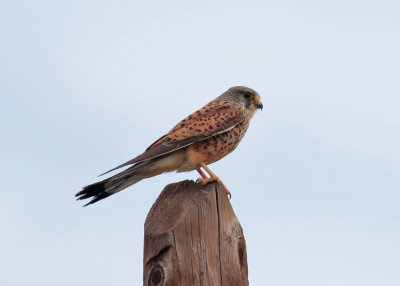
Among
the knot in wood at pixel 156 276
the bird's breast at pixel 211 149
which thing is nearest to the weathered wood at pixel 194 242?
the knot in wood at pixel 156 276

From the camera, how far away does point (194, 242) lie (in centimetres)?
325

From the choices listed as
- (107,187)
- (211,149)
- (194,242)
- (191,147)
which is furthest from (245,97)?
(194,242)

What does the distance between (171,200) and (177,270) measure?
51cm

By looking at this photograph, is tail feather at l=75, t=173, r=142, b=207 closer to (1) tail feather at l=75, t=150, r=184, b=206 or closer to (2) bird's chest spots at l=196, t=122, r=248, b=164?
(1) tail feather at l=75, t=150, r=184, b=206

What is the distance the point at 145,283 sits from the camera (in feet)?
10.9

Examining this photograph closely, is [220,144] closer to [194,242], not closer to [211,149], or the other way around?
[211,149]

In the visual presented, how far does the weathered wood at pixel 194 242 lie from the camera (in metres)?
3.20

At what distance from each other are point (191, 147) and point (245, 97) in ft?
4.66

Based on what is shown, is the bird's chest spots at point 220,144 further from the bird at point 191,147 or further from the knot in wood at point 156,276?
the knot in wood at point 156,276

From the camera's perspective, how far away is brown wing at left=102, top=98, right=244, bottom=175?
17.0ft

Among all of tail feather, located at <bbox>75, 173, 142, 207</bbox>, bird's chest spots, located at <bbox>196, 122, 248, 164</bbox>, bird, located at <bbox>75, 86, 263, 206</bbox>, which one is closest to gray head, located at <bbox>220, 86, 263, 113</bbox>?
bird, located at <bbox>75, 86, 263, 206</bbox>

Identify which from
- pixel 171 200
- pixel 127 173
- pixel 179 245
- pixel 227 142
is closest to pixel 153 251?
pixel 179 245

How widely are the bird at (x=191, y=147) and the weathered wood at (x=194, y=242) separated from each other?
1.08 metres

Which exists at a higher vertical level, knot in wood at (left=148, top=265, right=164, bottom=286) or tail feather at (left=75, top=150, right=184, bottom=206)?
tail feather at (left=75, top=150, right=184, bottom=206)
